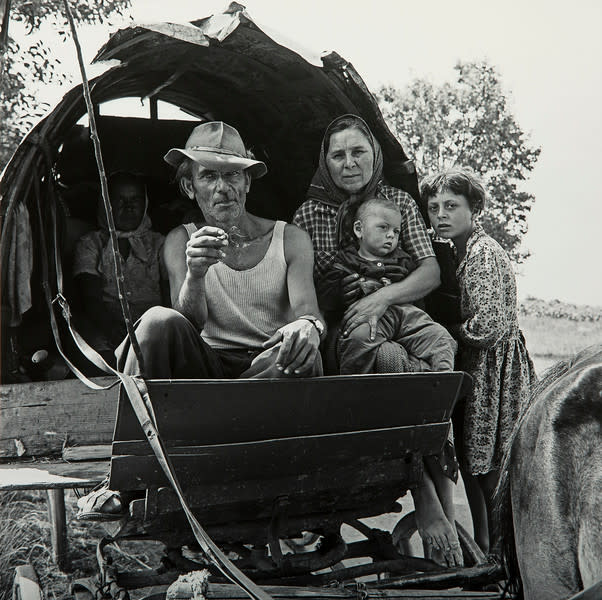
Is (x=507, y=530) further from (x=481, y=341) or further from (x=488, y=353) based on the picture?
(x=488, y=353)

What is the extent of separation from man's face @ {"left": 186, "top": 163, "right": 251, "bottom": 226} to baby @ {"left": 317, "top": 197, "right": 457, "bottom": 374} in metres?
0.61

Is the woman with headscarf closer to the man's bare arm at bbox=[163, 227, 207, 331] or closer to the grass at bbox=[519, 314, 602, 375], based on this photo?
the man's bare arm at bbox=[163, 227, 207, 331]

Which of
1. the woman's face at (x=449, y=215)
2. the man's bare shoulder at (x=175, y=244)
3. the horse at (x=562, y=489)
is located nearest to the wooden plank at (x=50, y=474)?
the man's bare shoulder at (x=175, y=244)

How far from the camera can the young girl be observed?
3.96 meters

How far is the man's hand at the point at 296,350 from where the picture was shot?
2.73 meters

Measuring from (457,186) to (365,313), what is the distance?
111 centimetres

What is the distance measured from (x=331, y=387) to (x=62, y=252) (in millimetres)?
1671

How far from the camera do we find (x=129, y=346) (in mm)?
2713

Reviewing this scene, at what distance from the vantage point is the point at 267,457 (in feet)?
9.04

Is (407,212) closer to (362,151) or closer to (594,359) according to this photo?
(362,151)

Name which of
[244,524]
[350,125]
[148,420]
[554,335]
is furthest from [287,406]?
[554,335]

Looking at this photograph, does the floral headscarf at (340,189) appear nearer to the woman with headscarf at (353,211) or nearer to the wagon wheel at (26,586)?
the woman with headscarf at (353,211)

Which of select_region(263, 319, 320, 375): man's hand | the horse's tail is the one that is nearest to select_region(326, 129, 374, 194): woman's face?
select_region(263, 319, 320, 375): man's hand

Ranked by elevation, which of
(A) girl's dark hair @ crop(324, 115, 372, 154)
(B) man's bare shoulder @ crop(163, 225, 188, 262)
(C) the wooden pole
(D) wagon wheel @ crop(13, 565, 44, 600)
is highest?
(A) girl's dark hair @ crop(324, 115, 372, 154)
